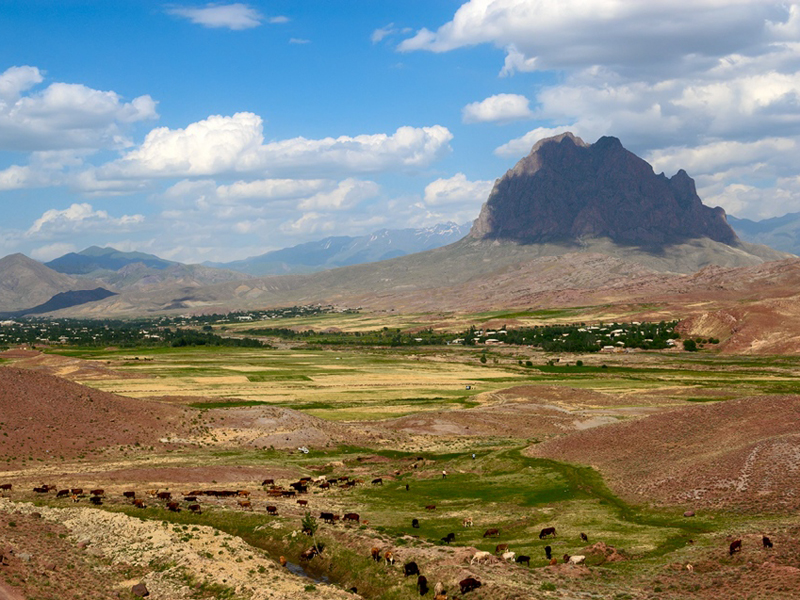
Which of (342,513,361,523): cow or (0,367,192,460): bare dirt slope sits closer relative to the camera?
(342,513,361,523): cow

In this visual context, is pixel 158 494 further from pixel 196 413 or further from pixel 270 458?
pixel 196 413

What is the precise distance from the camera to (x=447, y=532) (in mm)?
45469

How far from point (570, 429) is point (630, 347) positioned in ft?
387

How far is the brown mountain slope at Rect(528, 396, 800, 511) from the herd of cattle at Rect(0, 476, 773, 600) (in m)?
11.3

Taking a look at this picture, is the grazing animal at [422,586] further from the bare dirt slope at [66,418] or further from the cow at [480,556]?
the bare dirt slope at [66,418]

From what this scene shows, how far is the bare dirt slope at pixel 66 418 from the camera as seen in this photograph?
2773 inches

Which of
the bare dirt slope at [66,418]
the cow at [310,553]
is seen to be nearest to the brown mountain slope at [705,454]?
the cow at [310,553]

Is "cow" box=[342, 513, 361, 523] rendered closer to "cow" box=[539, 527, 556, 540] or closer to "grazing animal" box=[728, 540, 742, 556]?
"cow" box=[539, 527, 556, 540]

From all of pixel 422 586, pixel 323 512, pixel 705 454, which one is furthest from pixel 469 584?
pixel 705 454

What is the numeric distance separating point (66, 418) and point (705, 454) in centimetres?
6138

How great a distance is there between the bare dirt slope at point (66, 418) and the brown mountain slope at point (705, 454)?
41.3 m

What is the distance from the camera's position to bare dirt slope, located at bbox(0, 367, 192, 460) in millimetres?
70438

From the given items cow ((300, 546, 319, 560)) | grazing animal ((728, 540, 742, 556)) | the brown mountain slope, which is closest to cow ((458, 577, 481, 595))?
cow ((300, 546, 319, 560))

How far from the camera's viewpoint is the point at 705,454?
57.2 meters
